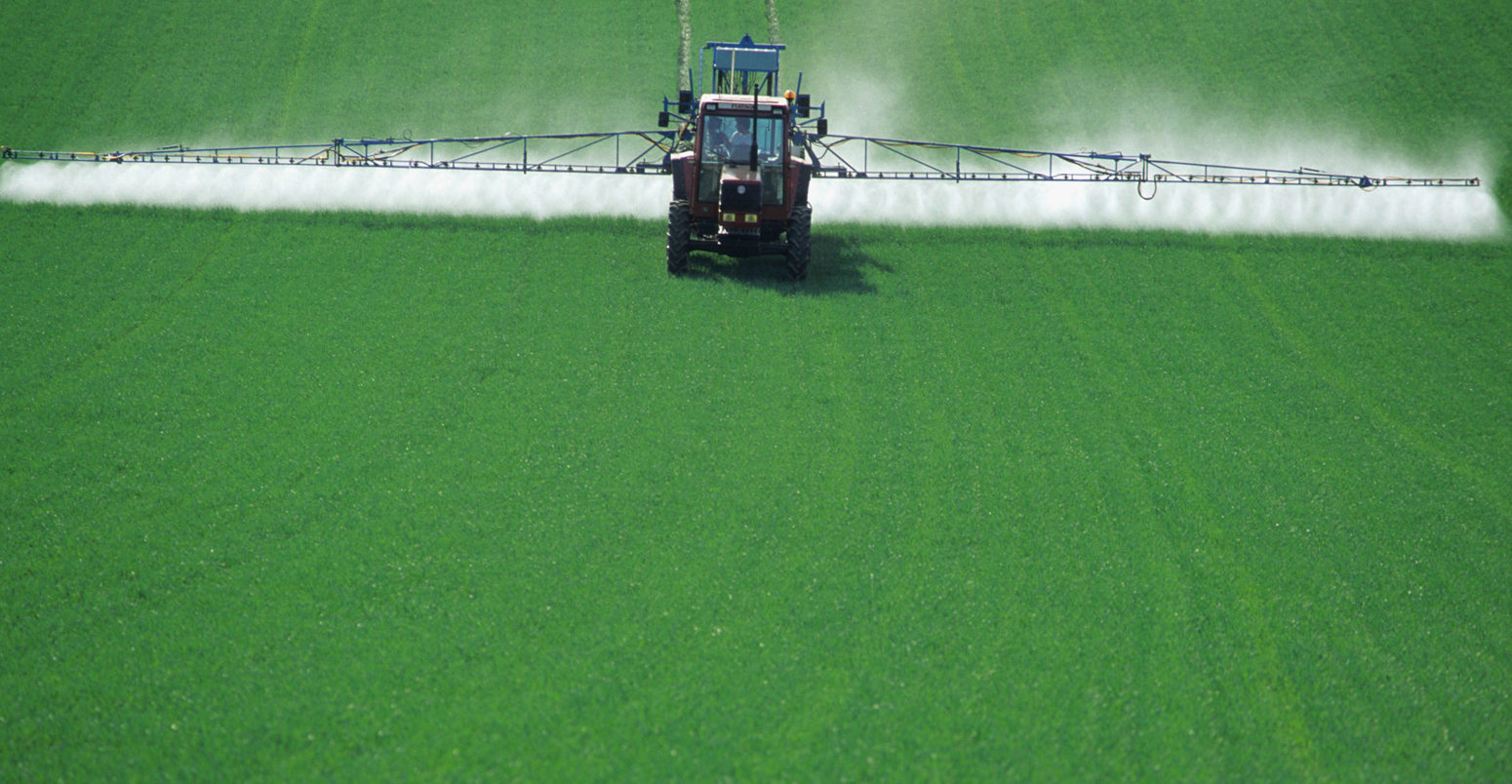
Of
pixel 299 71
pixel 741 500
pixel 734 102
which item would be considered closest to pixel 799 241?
pixel 734 102

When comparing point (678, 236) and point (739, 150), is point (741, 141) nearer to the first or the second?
point (739, 150)

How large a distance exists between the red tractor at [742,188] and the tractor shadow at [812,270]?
346mm

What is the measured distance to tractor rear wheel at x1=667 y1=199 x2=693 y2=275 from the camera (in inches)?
754

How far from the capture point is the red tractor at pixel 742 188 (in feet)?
62.0

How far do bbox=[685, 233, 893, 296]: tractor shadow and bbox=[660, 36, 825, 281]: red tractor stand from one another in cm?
35

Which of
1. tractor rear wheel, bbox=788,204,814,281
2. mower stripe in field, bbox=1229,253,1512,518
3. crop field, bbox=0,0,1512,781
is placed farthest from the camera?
tractor rear wheel, bbox=788,204,814,281

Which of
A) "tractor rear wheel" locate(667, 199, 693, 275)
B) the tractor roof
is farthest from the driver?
"tractor rear wheel" locate(667, 199, 693, 275)

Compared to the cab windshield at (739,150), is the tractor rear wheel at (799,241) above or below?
below

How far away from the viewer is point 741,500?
12.9 meters

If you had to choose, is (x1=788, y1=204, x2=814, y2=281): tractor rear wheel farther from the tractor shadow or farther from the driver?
the driver

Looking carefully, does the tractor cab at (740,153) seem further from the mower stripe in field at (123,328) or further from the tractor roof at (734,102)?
the mower stripe in field at (123,328)

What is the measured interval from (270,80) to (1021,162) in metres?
18.6

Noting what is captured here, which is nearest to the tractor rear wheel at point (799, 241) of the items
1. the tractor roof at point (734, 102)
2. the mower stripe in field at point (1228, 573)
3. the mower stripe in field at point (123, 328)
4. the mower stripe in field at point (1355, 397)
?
the tractor roof at point (734, 102)

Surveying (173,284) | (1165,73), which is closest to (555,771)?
(173,284)
